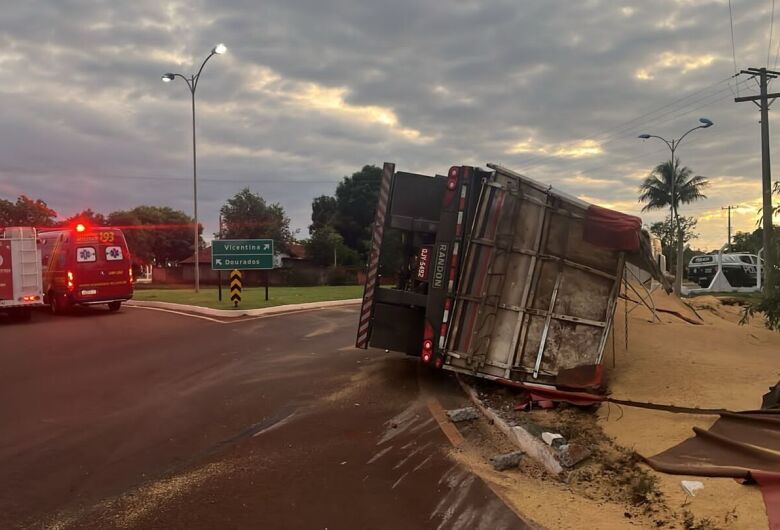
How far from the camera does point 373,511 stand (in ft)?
13.8

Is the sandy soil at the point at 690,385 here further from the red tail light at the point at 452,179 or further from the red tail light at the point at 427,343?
the red tail light at the point at 452,179

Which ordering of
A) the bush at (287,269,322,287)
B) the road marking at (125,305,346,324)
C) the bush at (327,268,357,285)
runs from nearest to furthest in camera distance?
the road marking at (125,305,346,324)
the bush at (287,269,322,287)
the bush at (327,268,357,285)

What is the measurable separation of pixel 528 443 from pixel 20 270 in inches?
623

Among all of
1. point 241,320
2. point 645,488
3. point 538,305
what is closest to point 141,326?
point 241,320

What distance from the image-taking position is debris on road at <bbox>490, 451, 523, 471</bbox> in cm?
495

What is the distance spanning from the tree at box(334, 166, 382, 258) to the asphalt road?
159 feet

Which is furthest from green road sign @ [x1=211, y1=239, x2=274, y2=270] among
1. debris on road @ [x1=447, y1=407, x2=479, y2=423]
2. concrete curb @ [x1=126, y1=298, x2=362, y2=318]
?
debris on road @ [x1=447, y1=407, x2=479, y2=423]

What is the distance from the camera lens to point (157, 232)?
64.4 metres

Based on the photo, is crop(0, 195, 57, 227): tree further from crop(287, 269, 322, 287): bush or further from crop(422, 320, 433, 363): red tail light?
crop(422, 320, 433, 363): red tail light

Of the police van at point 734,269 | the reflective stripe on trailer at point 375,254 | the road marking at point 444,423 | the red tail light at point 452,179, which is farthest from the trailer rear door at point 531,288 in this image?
the police van at point 734,269

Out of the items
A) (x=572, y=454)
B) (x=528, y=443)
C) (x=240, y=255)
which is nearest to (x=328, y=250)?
(x=240, y=255)

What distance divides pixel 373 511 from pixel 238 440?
221 cm

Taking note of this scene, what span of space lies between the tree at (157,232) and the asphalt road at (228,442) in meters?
53.8

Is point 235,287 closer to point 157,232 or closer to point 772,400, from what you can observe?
point 772,400
